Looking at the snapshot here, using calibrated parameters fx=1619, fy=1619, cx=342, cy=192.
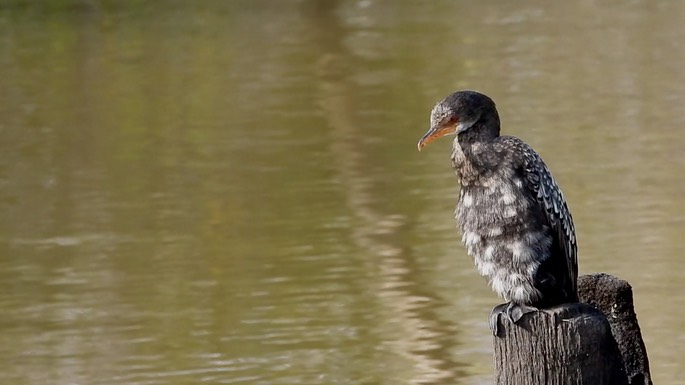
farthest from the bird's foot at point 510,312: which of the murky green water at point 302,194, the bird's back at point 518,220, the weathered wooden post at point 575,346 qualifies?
the murky green water at point 302,194

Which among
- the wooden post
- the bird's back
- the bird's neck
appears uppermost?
the bird's neck

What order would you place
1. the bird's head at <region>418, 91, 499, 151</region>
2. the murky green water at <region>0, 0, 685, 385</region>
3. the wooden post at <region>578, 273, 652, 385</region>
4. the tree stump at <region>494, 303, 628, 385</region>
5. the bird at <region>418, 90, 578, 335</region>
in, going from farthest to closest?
the murky green water at <region>0, 0, 685, 385</region>, the bird at <region>418, 90, 578, 335</region>, the bird's head at <region>418, 91, 499, 151</region>, the wooden post at <region>578, 273, 652, 385</region>, the tree stump at <region>494, 303, 628, 385</region>

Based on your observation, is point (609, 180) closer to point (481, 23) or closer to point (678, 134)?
point (678, 134)

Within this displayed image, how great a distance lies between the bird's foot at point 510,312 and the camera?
4.30 m

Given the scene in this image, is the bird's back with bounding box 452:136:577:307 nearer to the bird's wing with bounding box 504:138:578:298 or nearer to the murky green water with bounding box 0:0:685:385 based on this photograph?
the bird's wing with bounding box 504:138:578:298

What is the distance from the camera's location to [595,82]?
1524cm

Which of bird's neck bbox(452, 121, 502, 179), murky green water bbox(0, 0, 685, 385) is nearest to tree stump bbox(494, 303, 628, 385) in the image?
bird's neck bbox(452, 121, 502, 179)

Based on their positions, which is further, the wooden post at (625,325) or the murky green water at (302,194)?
the murky green water at (302,194)

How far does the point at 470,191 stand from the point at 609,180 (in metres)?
6.38

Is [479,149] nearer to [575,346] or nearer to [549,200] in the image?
[549,200]

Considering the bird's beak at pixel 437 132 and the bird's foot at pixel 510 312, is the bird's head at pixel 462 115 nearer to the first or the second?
the bird's beak at pixel 437 132

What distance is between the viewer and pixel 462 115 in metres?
4.61

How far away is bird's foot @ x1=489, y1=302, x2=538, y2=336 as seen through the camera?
430 centimetres

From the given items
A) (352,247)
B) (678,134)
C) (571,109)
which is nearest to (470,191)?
(352,247)
